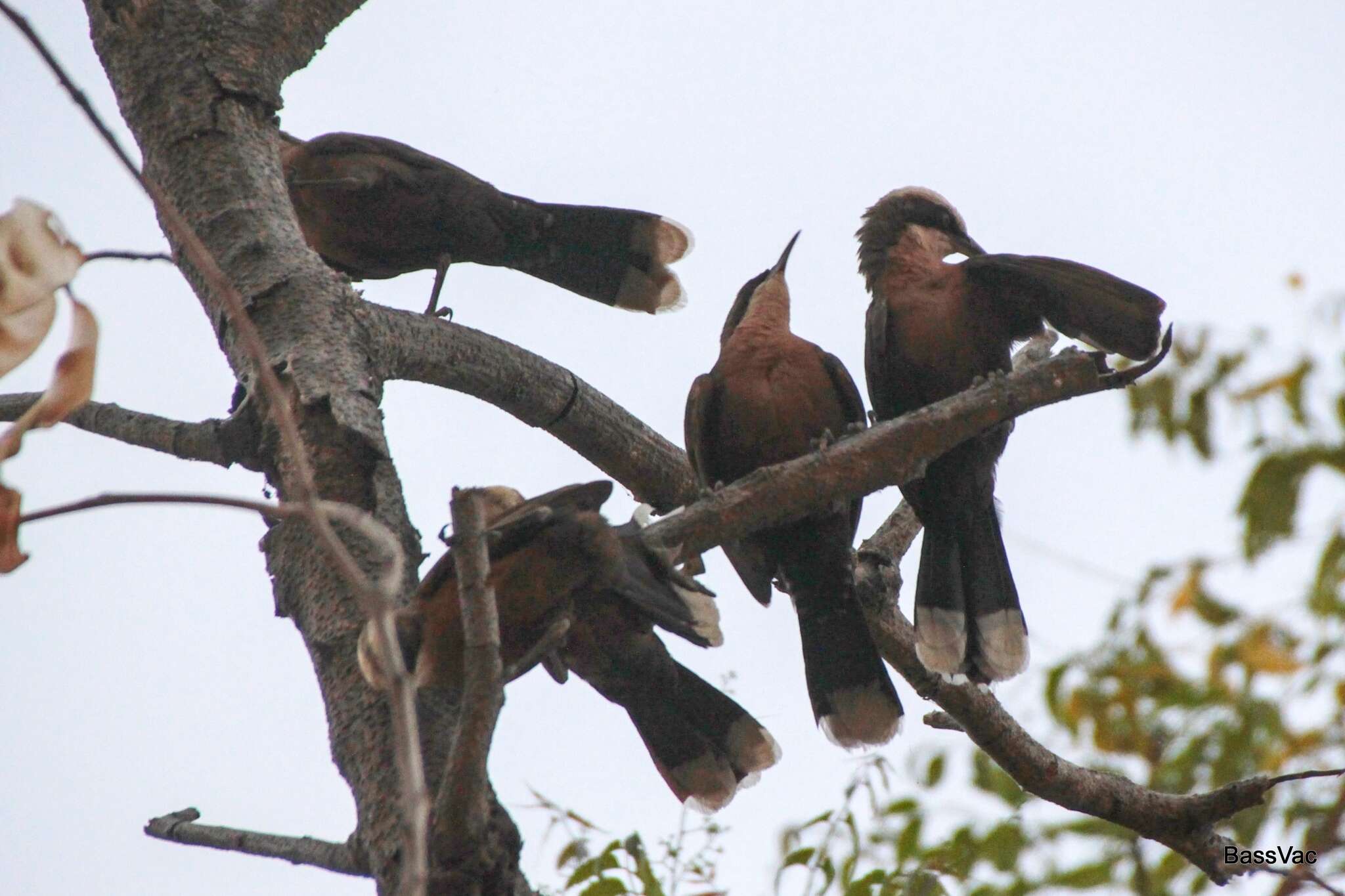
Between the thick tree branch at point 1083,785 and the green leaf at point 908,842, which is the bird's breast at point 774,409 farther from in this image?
the green leaf at point 908,842

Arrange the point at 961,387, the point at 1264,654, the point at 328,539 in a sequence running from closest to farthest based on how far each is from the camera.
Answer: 1. the point at 328,539
2. the point at 1264,654
3. the point at 961,387

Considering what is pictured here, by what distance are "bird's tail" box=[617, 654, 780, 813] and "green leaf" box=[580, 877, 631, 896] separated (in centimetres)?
27

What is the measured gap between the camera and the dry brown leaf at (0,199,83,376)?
146 cm

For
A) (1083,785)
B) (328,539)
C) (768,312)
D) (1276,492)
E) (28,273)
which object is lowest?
(328,539)

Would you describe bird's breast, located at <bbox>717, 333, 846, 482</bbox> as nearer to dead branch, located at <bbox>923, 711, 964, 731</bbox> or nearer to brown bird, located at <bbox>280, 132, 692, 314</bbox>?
dead branch, located at <bbox>923, 711, 964, 731</bbox>

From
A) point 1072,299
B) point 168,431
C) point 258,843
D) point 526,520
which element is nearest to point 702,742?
point 526,520

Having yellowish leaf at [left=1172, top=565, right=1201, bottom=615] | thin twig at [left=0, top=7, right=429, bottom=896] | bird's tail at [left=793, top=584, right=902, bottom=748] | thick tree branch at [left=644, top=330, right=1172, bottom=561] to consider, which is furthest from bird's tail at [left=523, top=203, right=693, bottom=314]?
thin twig at [left=0, top=7, right=429, bottom=896]

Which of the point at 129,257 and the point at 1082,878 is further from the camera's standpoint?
the point at 1082,878

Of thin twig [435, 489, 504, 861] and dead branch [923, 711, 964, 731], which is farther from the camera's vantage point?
dead branch [923, 711, 964, 731]

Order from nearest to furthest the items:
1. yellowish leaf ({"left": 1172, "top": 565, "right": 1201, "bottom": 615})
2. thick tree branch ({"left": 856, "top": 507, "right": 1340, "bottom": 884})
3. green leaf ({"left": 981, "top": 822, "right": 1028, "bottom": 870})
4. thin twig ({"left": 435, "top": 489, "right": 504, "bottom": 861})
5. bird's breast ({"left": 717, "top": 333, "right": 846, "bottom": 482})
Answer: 1. thin twig ({"left": 435, "top": 489, "right": 504, "bottom": 861})
2. thick tree branch ({"left": 856, "top": 507, "right": 1340, "bottom": 884})
3. green leaf ({"left": 981, "top": 822, "right": 1028, "bottom": 870})
4. yellowish leaf ({"left": 1172, "top": 565, "right": 1201, "bottom": 615})
5. bird's breast ({"left": 717, "top": 333, "right": 846, "bottom": 482})

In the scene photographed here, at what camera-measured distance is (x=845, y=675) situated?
3793mm

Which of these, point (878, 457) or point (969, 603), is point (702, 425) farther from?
point (878, 457)

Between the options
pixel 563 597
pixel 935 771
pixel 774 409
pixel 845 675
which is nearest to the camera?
pixel 563 597

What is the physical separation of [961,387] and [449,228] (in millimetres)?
2324
